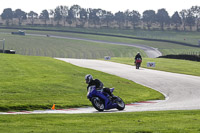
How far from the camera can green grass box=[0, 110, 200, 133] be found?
11.4 meters

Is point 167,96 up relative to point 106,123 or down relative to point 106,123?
down

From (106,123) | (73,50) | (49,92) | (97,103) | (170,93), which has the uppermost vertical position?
(106,123)

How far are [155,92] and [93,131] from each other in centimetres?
1580

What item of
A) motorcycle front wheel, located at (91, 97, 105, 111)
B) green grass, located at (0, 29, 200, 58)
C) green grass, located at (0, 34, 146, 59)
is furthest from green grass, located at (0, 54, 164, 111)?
green grass, located at (0, 34, 146, 59)

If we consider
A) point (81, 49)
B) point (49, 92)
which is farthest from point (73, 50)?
point (49, 92)

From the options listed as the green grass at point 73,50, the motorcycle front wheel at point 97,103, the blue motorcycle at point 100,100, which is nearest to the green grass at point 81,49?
the green grass at point 73,50

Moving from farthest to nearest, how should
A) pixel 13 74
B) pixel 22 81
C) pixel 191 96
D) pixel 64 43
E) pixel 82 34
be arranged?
pixel 82 34
pixel 64 43
pixel 13 74
pixel 22 81
pixel 191 96

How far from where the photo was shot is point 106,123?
43.3 feet

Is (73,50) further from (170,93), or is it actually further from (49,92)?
(49,92)

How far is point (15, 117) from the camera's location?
14250 millimetres

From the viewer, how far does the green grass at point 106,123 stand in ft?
37.3

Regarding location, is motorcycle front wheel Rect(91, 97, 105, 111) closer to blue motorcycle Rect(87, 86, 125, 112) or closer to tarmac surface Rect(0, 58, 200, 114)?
blue motorcycle Rect(87, 86, 125, 112)

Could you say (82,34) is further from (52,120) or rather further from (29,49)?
(52,120)

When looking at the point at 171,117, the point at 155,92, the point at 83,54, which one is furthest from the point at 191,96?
the point at 83,54
